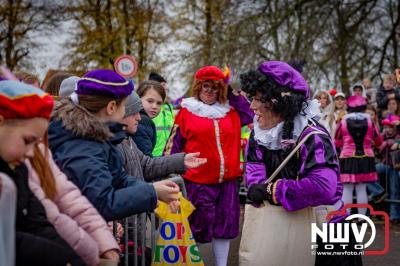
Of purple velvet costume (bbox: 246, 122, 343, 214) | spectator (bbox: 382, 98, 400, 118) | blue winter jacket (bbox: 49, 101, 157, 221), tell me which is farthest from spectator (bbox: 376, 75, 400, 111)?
blue winter jacket (bbox: 49, 101, 157, 221)

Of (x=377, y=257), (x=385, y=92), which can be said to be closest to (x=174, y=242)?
(x=377, y=257)

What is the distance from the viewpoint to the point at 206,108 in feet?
20.6

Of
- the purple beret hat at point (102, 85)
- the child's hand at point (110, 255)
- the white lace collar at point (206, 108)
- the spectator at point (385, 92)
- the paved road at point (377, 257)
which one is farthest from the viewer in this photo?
the spectator at point (385, 92)

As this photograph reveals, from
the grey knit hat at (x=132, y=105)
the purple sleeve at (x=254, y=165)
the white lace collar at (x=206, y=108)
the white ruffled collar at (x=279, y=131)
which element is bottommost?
the purple sleeve at (x=254, y=165)

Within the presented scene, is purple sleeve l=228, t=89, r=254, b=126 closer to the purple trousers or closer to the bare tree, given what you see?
the purple trousers

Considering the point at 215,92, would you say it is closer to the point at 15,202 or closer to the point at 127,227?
the point at 127,227

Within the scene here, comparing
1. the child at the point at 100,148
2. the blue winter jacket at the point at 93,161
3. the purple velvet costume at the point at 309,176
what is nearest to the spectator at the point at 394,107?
the purple velvet costume at the point at 309,176

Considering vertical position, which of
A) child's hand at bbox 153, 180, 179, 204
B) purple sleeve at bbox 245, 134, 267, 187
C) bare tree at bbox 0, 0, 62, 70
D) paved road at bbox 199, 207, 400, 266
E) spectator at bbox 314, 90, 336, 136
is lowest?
paved road at bbox 199, 207, 400, 266

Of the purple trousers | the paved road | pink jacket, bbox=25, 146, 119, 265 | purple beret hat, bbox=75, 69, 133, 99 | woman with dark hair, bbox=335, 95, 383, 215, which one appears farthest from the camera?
woman with dark hair, bbox=335, 95, 383, 215

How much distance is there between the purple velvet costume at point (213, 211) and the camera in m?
6.15

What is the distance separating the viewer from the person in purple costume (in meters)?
3.74

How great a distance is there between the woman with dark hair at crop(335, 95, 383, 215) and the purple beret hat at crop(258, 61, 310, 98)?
5.97m

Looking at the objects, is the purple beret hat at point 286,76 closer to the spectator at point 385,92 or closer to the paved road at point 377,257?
the paved road at point 377,257

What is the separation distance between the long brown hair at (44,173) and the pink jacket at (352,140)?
302 inches
